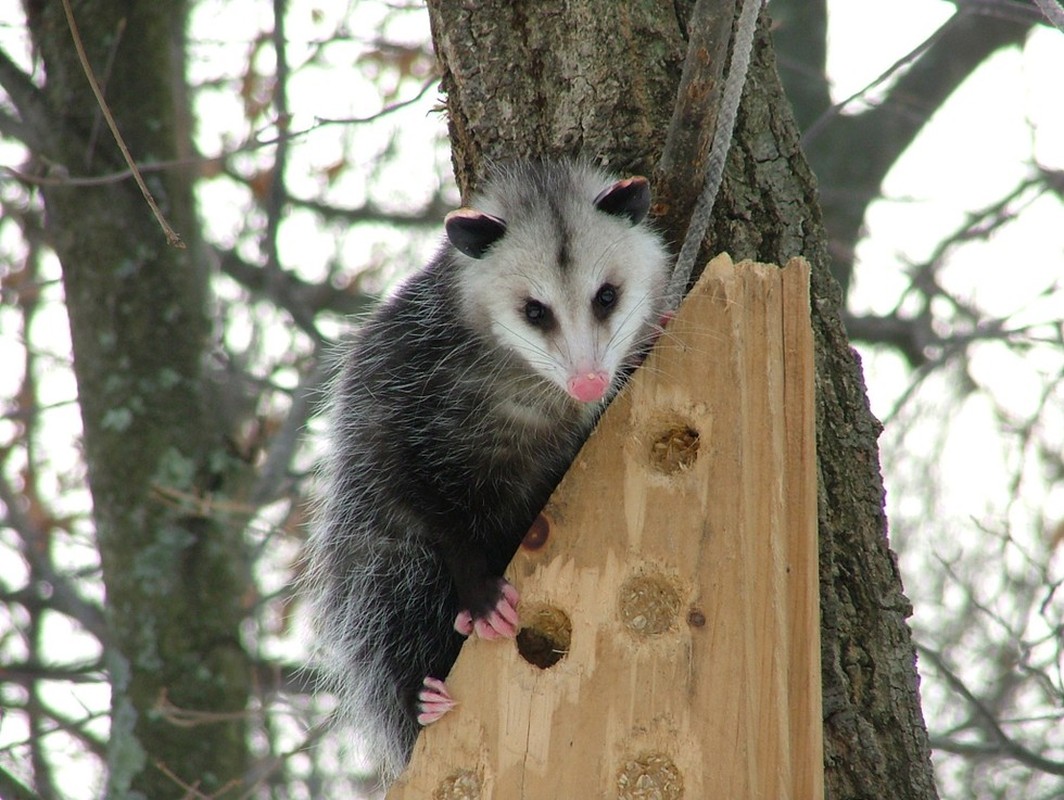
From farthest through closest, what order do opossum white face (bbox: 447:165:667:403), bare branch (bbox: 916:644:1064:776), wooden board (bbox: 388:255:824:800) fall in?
1. bare branch (bbox: 916:644:1064:776)
2. opossum white face (bbox: 447:165:667:403)
3. wooden board (bbox: 388:255:824:800)

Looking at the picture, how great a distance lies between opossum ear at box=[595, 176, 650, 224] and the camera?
2.23 m

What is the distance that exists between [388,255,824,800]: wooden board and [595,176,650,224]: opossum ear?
22cm

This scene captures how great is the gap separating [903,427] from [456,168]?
3350 mm

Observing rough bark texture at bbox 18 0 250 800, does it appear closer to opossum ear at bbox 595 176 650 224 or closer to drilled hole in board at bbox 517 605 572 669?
drilled hole in board at bbox 517 605 572 669

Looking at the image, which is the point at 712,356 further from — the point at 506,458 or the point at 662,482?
the point at 506,458

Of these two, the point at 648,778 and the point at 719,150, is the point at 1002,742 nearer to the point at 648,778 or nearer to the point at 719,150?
the point at 648,778

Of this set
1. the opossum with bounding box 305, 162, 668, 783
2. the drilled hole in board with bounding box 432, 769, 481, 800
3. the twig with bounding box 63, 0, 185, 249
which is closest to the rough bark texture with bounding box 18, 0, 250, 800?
the opossum with bounding box 305, 162, 668, 783

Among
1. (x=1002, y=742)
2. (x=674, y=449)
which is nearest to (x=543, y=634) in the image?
(x=674, y=449)

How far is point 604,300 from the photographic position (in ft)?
7.49

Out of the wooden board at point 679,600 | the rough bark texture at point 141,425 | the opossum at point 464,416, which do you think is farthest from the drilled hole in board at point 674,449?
the rough bark texture at point 141,425

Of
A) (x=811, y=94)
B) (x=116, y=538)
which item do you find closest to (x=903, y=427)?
(x=811, y=94)

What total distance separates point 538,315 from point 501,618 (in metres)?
0.56

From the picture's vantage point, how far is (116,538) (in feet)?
13.7

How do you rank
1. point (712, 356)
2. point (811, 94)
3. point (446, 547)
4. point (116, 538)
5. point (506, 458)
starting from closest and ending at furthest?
point (712, 356) → point (446, 547) → point (506, 458) → point (116, 538) → point (811, 94)
